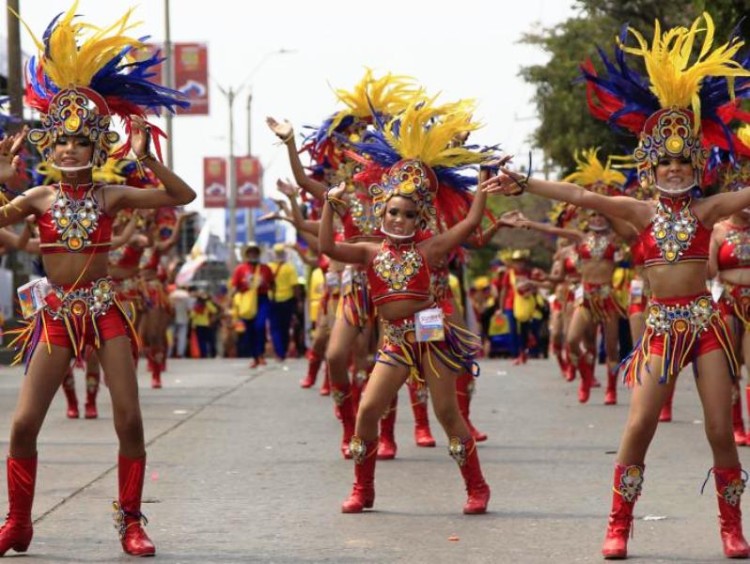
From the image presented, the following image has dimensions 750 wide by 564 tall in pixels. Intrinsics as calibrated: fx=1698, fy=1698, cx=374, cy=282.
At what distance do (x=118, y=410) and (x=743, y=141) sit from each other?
18.1 feet

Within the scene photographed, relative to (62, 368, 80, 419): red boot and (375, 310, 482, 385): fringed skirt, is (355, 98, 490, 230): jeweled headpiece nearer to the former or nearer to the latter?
A: (375, 310, 482, 385): fringed skirt

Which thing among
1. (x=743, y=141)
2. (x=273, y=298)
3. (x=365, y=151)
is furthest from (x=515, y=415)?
(x=273, y=298)

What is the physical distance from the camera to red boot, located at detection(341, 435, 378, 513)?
9.62 m

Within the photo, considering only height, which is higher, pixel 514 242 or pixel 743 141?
pixel 743 141

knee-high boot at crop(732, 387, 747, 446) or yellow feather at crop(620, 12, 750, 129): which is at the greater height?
yellow feather at crop(620, 12, 750, 129)

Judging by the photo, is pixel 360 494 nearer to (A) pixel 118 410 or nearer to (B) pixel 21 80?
(A) pixel 118 410

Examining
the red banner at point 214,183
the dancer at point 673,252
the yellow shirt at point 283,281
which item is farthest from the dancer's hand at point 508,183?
the red banner at point 214,183

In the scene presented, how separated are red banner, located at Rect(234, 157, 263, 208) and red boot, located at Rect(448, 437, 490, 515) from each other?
144ft

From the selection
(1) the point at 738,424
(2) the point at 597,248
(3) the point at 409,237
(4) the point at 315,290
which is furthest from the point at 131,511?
(4) the point at 315,290

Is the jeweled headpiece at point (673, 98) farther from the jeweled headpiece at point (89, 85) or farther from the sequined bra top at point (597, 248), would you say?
the sequined bra top at point (597, 248)

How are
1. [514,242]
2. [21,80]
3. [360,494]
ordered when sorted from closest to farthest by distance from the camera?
[360,494]
[21,80]
[514,242]

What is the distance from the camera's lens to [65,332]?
826 centimetres

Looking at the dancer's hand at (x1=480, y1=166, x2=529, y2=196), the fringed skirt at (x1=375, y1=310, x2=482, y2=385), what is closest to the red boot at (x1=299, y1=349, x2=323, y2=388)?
the fringed skirt at (x1=375, y1=310, x2=482, y2=385)

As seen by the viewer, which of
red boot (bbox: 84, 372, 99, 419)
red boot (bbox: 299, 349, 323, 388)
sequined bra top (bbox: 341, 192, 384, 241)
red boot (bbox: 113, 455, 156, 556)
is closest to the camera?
red boot (bbox: 113, 455, 156, 556)
